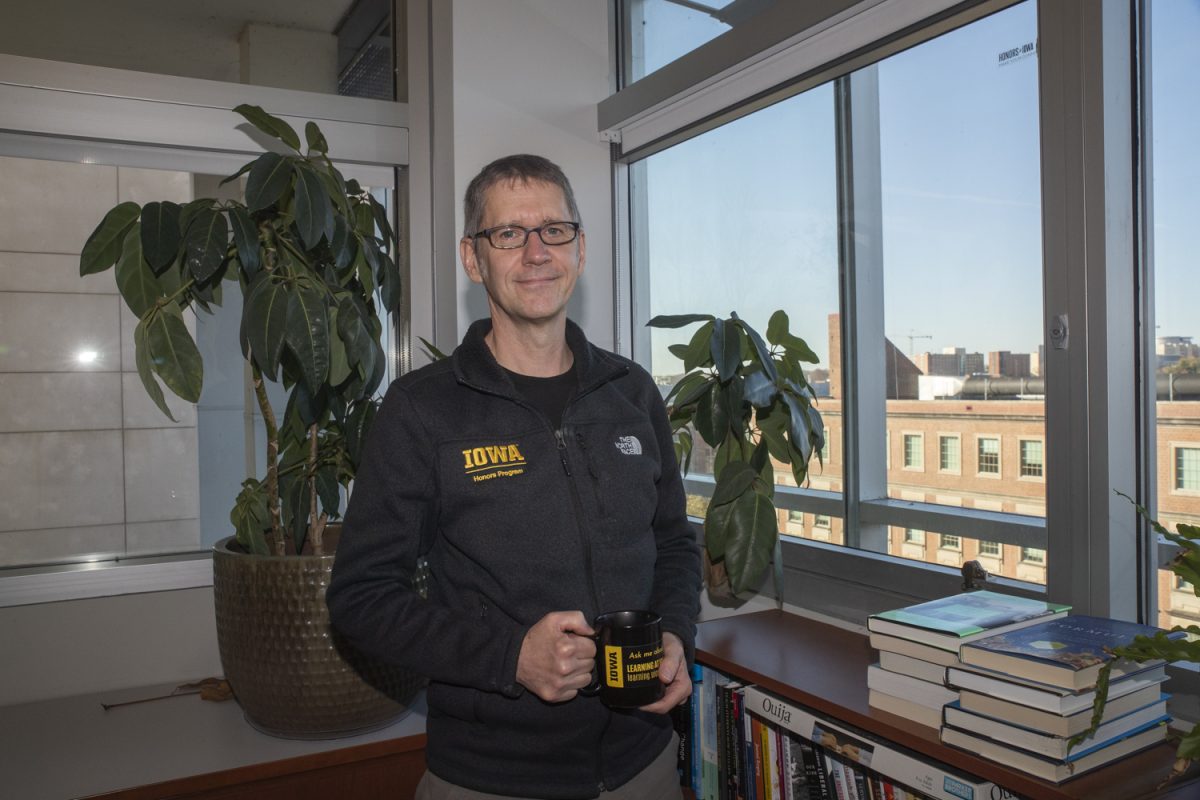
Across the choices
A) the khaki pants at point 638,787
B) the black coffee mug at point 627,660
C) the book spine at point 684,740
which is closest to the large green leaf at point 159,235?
the khaki pants at point 638,787

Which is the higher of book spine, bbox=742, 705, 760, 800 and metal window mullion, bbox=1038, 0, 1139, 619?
metal window mullion, bbox=1038, 0, 1139, 619

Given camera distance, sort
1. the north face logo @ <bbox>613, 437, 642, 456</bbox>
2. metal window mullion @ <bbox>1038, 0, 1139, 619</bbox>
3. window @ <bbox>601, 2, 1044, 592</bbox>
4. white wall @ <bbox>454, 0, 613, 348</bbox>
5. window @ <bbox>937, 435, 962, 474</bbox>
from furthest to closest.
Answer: white wall @ <bbox>454, 0, 613, 348</bbox>, window @ <bbox>937, 435, 962, 474</bbox>, window @ <bbox>601, 2, 1044, 592</bbox>, metal window mullion @ <bbox>1038, 0, 1139, 619</bbox>, the north face logo @ <bbox>613, 437, 642, 456</bbox>

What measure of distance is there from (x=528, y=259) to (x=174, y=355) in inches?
40.6

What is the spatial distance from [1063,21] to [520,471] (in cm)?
127

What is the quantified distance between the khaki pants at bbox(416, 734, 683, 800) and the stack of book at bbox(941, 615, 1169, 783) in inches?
16.7

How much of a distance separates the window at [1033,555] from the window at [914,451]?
299mm

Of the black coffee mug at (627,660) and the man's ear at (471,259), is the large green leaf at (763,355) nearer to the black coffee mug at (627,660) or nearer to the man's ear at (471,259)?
the man's ear at (471,259)

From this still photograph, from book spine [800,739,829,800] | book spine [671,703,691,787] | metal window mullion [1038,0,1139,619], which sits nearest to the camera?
metal window mullion [1038,0,1139,619]

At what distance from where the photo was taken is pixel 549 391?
1.45 meters

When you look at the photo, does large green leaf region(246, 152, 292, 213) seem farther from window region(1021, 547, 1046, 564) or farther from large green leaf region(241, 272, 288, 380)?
window region(1021, 547, 1046, 564)

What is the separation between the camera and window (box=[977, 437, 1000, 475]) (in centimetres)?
182

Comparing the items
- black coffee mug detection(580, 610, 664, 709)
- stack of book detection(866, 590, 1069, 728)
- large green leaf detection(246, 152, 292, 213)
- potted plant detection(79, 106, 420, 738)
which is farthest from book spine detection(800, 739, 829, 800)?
large green leaf detection(246, 152, 292, 213)

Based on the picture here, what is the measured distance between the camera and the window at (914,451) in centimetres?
200

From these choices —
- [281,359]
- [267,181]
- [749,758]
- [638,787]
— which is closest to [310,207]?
[267,181]
